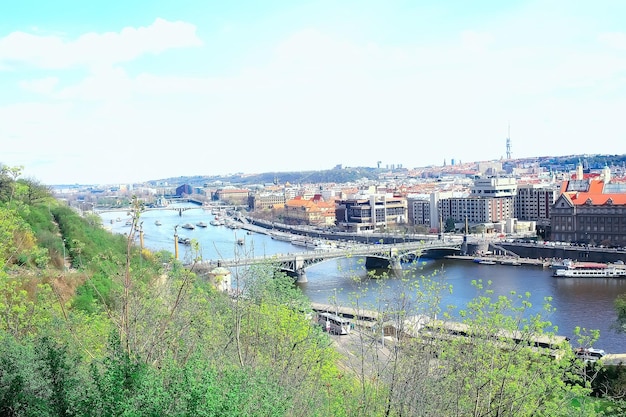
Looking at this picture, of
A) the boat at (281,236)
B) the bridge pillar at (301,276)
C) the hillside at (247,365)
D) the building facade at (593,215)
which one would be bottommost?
the boat at (281,236)

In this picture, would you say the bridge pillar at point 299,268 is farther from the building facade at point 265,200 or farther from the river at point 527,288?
the building facade at point 265,200

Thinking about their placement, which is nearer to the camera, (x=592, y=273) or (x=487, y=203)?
(x=592, y=273)

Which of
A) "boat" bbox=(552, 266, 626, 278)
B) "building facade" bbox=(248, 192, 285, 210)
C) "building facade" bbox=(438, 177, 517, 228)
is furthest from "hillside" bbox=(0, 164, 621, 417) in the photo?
"building facade" bbox=(248, 192, 285, 210)

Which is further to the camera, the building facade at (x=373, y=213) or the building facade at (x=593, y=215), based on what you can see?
the building facade at (x=373, y=213)

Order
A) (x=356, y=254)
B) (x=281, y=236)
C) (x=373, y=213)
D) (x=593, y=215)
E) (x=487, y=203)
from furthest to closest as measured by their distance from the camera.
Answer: (x=373, y=213), (x=281, y=236), (x=487, y=203), (x=593, y=215), (x=356, y=254)

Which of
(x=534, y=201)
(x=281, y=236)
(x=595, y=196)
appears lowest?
(x=281, y=236)

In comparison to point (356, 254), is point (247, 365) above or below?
above

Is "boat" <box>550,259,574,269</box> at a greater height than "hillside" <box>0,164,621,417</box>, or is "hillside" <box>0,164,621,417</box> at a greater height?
"hillside" <box>0,164,621,417</box>

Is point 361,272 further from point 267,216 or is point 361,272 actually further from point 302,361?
point 267,216

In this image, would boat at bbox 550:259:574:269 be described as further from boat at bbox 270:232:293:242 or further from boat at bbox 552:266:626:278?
boat at bbox 270:232:293:242

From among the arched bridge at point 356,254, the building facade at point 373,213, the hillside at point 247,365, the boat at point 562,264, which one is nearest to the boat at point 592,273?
the boat at point 562,264

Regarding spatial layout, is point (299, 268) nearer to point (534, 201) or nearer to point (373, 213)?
point (534, 201)

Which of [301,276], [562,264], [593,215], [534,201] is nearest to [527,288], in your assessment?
[562,264]

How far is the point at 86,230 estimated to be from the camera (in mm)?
13133
